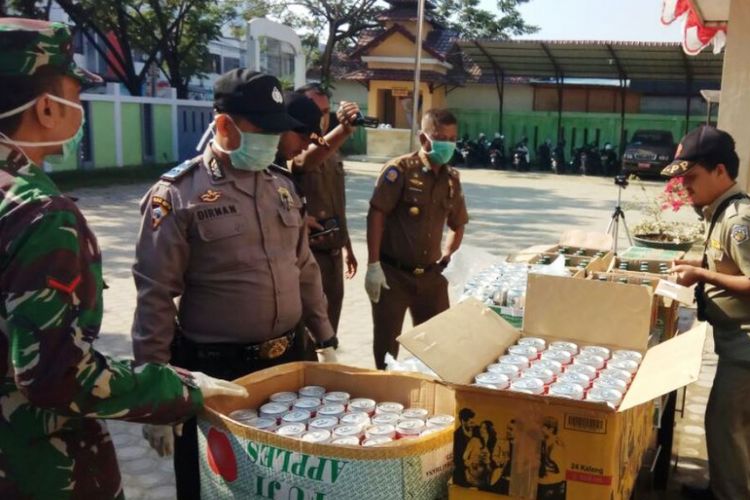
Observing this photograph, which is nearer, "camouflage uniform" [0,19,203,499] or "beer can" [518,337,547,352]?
"camouflage uniform" [0,19,203,499]

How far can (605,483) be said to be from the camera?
5.95 feet

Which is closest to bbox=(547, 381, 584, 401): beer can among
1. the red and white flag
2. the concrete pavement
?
the concrete pavement

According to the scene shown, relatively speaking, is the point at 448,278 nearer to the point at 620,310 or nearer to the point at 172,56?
the point at 620,310

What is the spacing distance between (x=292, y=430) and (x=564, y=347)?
114 cm

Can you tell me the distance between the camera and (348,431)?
6.25 ft

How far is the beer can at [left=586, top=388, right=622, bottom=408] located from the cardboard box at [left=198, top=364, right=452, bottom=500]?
1.30 ft

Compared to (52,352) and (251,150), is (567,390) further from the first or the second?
(52,352)

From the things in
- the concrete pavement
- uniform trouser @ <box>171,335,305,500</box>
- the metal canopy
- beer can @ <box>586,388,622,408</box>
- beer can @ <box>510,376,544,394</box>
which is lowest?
the concrete pavement

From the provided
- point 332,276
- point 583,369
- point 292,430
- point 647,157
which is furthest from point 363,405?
point 647,157

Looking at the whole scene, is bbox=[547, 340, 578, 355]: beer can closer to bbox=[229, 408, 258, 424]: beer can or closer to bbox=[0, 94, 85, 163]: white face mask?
bbox=[229, 408, 258, 424]: beer can

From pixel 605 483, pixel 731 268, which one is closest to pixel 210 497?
pixel 605 483

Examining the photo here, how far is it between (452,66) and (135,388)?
26.4 m

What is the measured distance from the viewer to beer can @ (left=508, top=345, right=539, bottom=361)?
2.45 metres

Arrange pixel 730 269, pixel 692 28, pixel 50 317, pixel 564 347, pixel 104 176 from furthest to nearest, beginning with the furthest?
pixel 104 176 < pixel 692 28 < pixel 730 269 < pixel 564 347 < pixel 50 317
